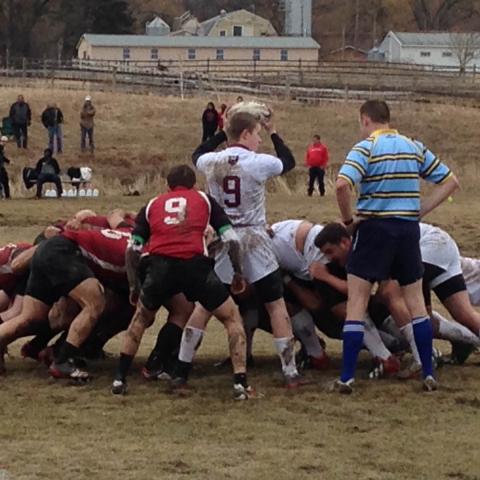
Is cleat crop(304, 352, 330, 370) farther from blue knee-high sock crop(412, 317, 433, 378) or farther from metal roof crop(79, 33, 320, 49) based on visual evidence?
metal roof crop(79, 33, 320, 49)

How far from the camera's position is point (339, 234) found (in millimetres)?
9281

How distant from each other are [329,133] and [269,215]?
22.1 metres

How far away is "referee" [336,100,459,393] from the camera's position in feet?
28.7

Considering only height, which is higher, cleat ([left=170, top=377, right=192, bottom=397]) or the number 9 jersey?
the number 9 jersey

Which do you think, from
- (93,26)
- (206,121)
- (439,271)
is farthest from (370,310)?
(93,26)

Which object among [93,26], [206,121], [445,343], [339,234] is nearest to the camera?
[339,234]

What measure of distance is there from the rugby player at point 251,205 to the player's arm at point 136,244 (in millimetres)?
622

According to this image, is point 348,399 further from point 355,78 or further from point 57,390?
point 355,78

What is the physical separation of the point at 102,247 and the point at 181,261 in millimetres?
1158

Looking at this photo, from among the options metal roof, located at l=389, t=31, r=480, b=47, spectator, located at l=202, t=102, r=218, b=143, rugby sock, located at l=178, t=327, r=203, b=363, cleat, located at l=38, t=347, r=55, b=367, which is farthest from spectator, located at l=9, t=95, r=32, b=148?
metal roof, located at l=389, t=31, r=480, b=47

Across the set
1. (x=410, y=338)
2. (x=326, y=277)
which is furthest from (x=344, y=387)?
(x=326, y=277)

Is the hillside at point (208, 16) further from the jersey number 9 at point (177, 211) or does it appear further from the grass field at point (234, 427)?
the jersey number 9 at point (177, 211)

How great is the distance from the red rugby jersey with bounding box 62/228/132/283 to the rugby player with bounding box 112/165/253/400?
22.1 inches

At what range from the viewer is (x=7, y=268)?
10.2 m
